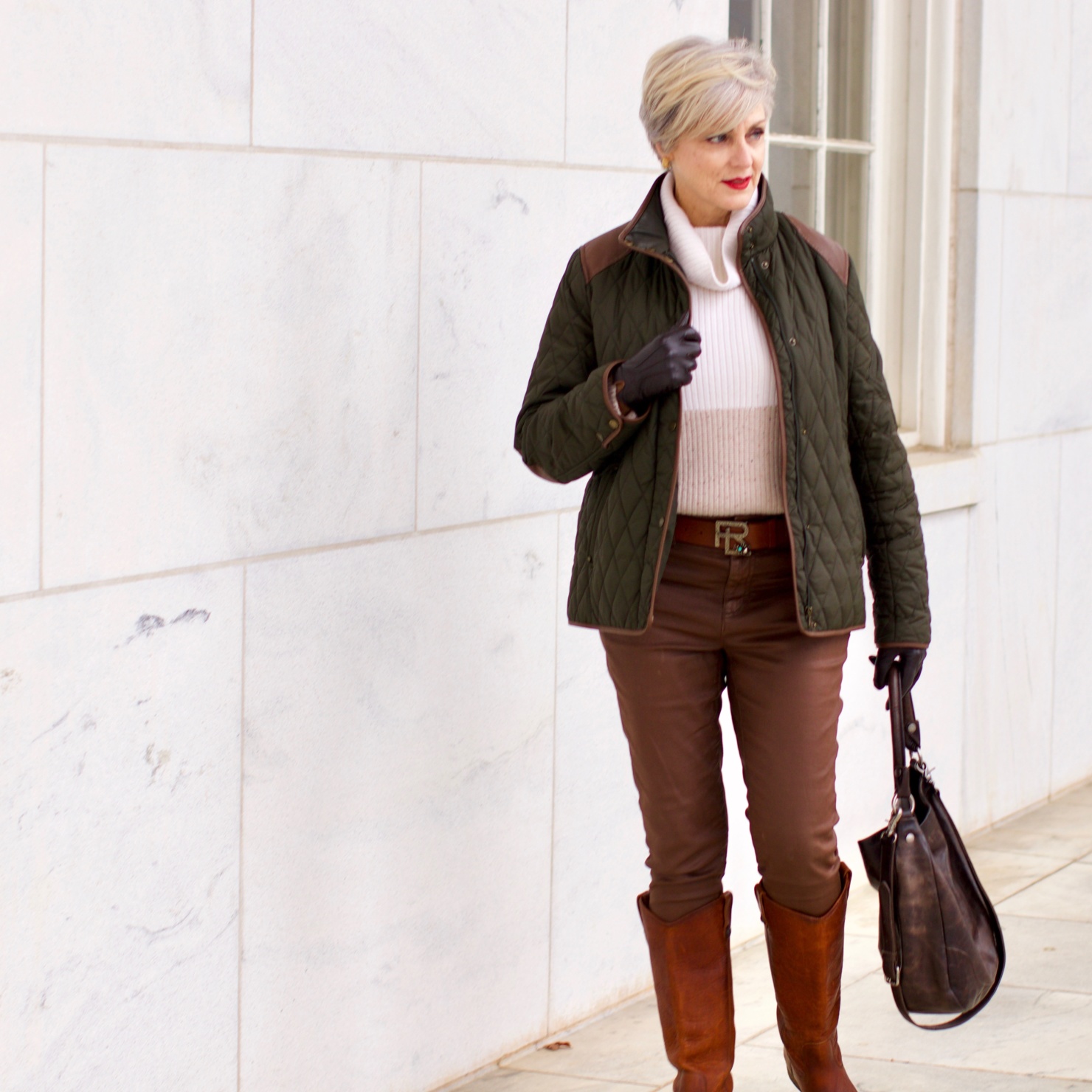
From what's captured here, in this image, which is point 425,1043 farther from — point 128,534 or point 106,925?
point 128,534

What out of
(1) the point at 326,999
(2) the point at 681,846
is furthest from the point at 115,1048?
(2) the point at 681,846

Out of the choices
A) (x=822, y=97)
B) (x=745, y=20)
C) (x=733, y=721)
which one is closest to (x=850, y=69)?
(x=822, y=97)

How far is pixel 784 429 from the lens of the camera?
3098mm

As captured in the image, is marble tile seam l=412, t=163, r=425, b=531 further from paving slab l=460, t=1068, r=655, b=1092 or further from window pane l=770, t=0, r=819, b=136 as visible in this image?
window pane l=770, t=0, r=819, b=136

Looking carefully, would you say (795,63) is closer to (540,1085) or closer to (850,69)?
(850,69)

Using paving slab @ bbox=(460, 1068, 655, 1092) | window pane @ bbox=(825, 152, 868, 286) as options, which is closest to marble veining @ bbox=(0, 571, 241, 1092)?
paving slab @ bbox=(460, 1068, 655, 1092)

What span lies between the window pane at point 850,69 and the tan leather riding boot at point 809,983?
2852 millimetres

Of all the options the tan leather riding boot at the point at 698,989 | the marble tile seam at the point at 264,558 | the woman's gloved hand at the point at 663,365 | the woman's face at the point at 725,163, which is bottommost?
the tan leather riding boot at the point at 698,989

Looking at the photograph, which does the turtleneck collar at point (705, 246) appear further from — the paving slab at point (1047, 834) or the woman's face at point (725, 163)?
Answer: the paving slab at point (1047, 834)

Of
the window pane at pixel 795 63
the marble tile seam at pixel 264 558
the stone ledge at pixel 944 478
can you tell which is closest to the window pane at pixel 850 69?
the window pane at pixel 795 63

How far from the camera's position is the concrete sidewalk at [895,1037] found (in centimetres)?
381

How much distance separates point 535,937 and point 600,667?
2.01ft

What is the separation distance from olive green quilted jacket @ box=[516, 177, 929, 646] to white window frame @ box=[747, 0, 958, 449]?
2.46m

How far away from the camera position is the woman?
10.2 feet
